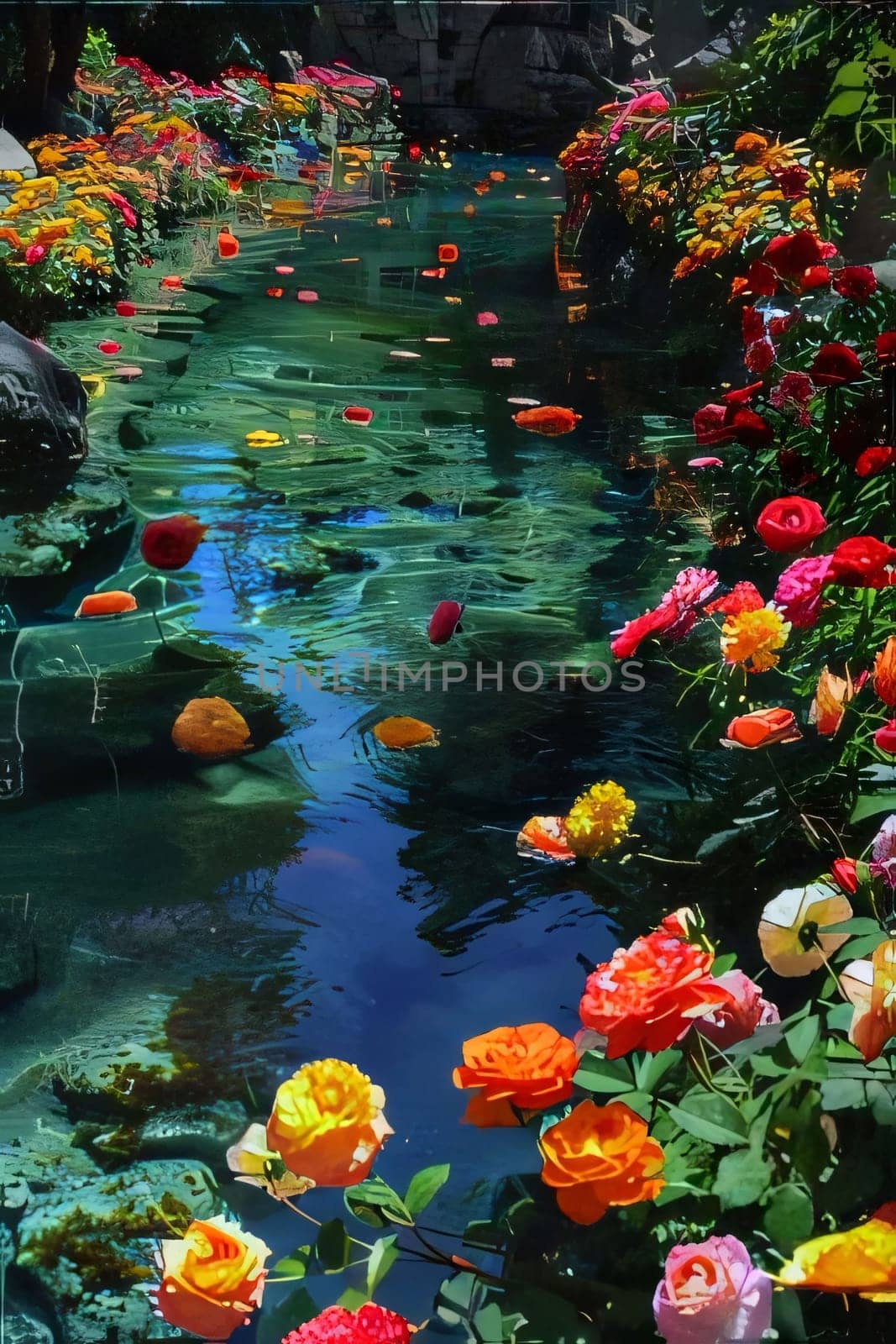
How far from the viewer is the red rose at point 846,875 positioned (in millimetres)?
961

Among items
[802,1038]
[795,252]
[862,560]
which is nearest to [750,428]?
[795,252]

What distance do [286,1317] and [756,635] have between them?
78 cm

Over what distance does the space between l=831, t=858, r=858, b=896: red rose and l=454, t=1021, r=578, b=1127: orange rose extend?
324 millimetres

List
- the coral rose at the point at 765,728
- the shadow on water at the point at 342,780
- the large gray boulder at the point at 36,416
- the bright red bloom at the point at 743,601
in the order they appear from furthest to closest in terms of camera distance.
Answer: the large gray boulder at the point at 36,416
the coral rose at the point at 765,728
the bright red bloom at the point at 743,601
the shadow on water at the point at 342,780

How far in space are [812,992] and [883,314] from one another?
1007 mm

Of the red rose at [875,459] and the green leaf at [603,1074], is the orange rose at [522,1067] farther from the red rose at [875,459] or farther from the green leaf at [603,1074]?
the red rose at [875,459]

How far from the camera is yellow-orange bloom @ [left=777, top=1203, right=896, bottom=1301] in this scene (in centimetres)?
70

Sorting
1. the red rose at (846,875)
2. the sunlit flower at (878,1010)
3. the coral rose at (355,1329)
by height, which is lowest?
the coral rose at (355,1329)

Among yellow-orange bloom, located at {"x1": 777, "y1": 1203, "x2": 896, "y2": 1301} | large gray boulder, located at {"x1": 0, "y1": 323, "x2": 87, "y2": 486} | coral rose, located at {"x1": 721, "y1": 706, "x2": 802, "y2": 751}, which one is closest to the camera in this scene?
yellow-orange bloom, located at {"x1": 777, "y1": 1203, "x2": 896, "y2": 1301}

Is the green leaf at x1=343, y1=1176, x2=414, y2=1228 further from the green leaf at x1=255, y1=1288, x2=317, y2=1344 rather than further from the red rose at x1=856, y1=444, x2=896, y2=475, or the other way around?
the red rose at x1=856, y1=444, x2=896, y2=475

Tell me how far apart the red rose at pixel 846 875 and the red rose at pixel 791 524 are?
373 mm

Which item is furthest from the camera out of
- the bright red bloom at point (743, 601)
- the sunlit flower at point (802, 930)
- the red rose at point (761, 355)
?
the red rose at point (761, 355)

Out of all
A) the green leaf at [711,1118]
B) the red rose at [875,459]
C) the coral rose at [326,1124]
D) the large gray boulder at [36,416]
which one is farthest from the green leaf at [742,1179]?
the large gray boulder at [36,416]

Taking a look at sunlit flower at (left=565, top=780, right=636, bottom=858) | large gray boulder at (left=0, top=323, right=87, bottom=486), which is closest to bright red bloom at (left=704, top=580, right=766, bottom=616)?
sunlit flower at (left=565, top=780, right=636, bottom=858)
